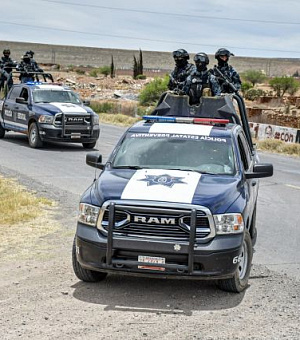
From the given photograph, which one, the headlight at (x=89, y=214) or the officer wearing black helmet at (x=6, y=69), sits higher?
the officer wearing black helmet at (x=6, y=69)

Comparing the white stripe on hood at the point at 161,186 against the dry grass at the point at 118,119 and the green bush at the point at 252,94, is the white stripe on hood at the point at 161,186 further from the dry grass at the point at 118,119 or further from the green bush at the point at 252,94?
the green bush at the point at 252,94

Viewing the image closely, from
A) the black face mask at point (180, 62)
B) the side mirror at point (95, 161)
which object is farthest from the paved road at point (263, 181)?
the black face mask at point (180, 62)

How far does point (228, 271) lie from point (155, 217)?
2.89 feet

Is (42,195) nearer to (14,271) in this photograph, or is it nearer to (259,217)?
(259,217)

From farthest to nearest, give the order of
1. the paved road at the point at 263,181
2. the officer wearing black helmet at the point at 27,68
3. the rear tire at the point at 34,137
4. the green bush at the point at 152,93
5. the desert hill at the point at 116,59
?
the desert hill at the point at 116,59 < the green bush at the point at 152,93 < the officer wearing black helmet at the point at 27,68 < the rear tire at the point at 34,137 < the paved road at the point at 263,181

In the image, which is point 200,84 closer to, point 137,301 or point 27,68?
point 137,301

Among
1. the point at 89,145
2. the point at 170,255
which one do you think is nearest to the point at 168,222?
the point at 170,255

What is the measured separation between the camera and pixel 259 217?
12.3m

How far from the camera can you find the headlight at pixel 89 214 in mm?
7383

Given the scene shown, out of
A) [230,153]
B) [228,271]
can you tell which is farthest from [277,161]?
[228,271]

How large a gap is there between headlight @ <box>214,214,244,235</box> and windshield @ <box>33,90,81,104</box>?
51.8 ft

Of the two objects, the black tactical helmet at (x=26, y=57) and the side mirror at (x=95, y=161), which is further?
the black tactical helmet at (x=26, y=57)

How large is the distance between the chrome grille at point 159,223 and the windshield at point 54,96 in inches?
617

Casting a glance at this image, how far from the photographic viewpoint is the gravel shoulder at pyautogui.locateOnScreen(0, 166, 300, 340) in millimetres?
6465
